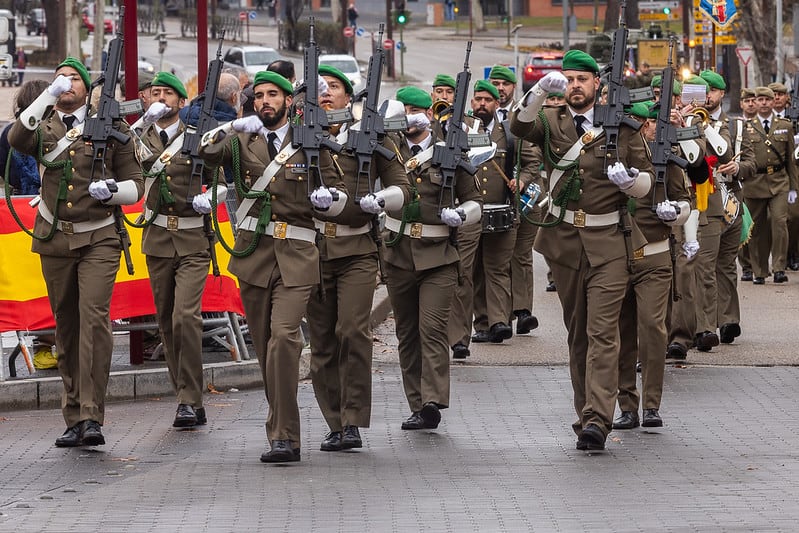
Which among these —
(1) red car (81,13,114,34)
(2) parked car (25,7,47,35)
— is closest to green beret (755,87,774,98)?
(1) red car (81,13,114,34)

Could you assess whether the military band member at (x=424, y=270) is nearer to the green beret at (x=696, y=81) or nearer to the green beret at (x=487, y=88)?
the green beret at (x=487, y=88)

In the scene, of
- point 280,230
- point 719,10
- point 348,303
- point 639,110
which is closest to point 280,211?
point 280,230

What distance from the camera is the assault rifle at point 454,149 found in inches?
412

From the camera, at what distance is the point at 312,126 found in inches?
367

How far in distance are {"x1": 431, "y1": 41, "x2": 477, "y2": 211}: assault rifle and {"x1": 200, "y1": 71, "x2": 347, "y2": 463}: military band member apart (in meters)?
1.23

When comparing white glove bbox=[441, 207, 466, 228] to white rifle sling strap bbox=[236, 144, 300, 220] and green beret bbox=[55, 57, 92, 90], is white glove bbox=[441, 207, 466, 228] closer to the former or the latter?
white rifle sling strap bbox=[236, 144, 300, 220]

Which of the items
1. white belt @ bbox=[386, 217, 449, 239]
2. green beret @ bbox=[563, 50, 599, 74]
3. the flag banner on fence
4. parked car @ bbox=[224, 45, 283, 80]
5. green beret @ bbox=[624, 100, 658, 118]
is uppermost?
green beret @ bbox=[563, 50, 599, 74]

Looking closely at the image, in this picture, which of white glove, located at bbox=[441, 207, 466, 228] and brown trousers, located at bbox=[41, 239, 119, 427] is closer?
brown trousers, located at bbox=[41, 239, 119, 427]

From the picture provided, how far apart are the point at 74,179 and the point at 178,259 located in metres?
1.05

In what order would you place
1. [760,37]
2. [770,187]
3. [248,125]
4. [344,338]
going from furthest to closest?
[760,37] → [770,187] → [344,338] → [248,125]

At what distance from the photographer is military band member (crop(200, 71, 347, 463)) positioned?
9180mm

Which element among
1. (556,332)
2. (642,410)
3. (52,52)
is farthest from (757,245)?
(52,52)

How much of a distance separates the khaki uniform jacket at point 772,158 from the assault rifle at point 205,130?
8745 mm

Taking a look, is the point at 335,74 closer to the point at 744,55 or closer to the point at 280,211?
the point at 280,211
